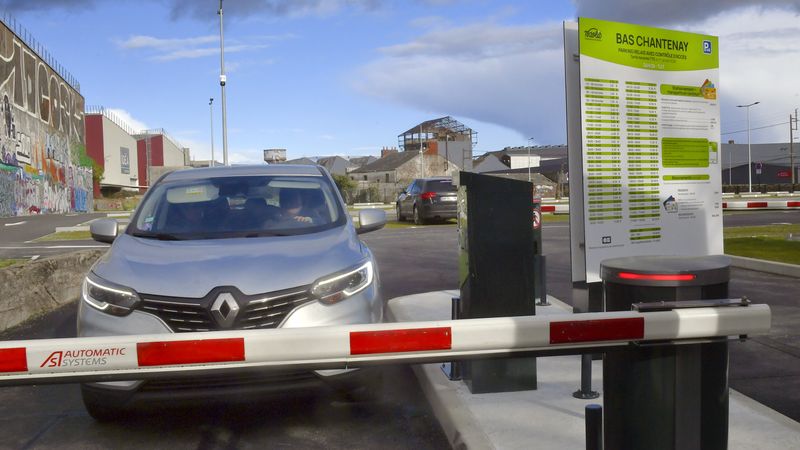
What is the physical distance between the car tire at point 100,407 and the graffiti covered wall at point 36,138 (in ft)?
130

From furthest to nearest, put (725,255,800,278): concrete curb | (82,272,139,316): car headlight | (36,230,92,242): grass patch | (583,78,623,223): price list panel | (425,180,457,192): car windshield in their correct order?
(425,180,457,192): car windshield < (36,230,92,242): grass patch < (725,255,800,278): concrete curb < (583,78,623,223): price list panel < (82,272,139,316): car headlight

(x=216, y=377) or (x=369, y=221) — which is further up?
(x=369, y=221)

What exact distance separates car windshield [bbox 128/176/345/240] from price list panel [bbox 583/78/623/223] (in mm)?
1909

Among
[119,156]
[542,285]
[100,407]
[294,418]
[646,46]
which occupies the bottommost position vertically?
[294,418]

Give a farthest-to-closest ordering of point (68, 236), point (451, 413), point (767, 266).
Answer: point (68, 236)
point (767, 266)
point (451, 413)

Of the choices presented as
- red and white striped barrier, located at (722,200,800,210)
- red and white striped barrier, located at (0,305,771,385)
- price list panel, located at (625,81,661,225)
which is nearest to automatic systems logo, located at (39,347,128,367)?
red and white striped barrier, located at (0,305,771,385)

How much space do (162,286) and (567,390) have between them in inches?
105

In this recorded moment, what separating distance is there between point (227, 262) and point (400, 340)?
243 centimetres

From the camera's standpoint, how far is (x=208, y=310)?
4.23 m

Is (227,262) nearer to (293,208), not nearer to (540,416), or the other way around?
(293,208)

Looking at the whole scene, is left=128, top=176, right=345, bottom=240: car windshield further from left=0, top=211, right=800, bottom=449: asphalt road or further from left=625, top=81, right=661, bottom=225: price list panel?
left=625, top=81, right=661, bottom=225: price list panel

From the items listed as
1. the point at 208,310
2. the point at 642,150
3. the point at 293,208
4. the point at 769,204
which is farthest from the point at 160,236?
the point at 769,204

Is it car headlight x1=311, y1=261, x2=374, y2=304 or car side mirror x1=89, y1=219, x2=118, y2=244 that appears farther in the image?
car side mirror x1=89, y1=219, x2=118, y2=244

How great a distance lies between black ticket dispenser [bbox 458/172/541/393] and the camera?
4.95m
